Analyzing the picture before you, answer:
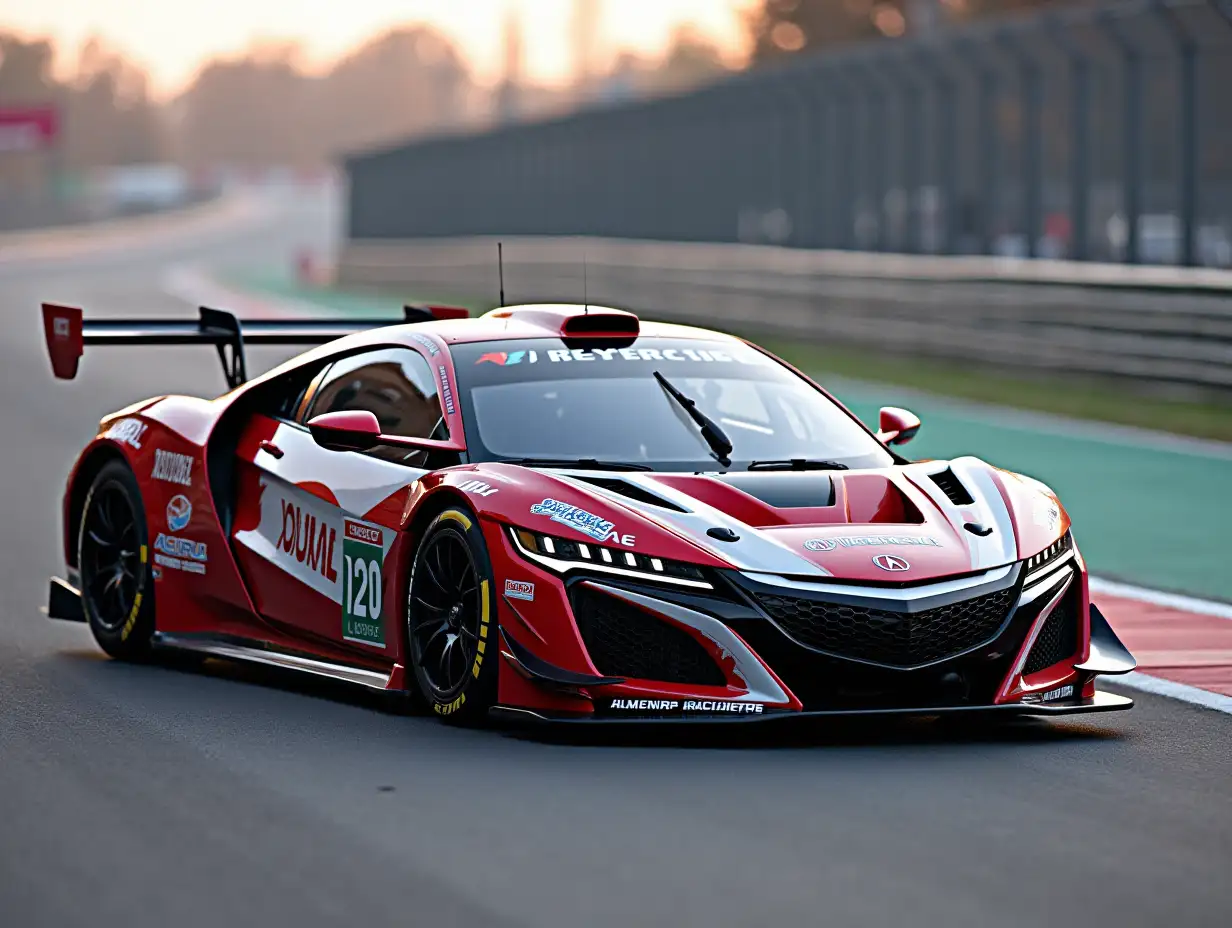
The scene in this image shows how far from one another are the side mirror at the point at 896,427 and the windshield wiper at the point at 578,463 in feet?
3.87

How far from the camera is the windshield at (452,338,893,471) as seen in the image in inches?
315

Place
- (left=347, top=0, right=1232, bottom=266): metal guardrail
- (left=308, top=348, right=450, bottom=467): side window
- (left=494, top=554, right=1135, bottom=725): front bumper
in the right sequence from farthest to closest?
1. (left=347, top=0, right=1232, bottom=266): metal guardrail
2. (left=308, top=348, right=450, bottom=467): side window
3. (left=494, top=554, right=1135, bottom=725): front bumper

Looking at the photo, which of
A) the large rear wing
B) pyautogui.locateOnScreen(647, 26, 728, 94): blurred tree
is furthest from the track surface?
pyautogui.locateOnScreen(647, 26, 728, 94): blurred tree

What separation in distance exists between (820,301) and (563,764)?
21654mm

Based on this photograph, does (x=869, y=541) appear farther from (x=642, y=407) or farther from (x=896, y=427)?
(x=896, y=427)

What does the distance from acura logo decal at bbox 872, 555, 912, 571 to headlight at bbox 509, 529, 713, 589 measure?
1.68ft

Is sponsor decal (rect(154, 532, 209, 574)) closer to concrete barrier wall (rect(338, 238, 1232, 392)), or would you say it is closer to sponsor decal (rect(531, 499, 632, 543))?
sponsor decal (rect(531, 499, 632, 543))

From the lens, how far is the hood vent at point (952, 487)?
307 inches

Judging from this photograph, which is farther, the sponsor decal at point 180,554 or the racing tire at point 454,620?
the sponsor decal at point 180,554

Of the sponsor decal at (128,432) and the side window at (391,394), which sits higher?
the side window at (391,394)

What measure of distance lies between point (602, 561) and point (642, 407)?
1197 mm

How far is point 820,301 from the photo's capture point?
28.2 metres

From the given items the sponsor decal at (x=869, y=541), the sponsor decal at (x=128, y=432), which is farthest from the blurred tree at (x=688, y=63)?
the sponsor decal at (x=869, y=541)

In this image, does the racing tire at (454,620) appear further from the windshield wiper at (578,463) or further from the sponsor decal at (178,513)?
the sponsor decal at (178,513)
